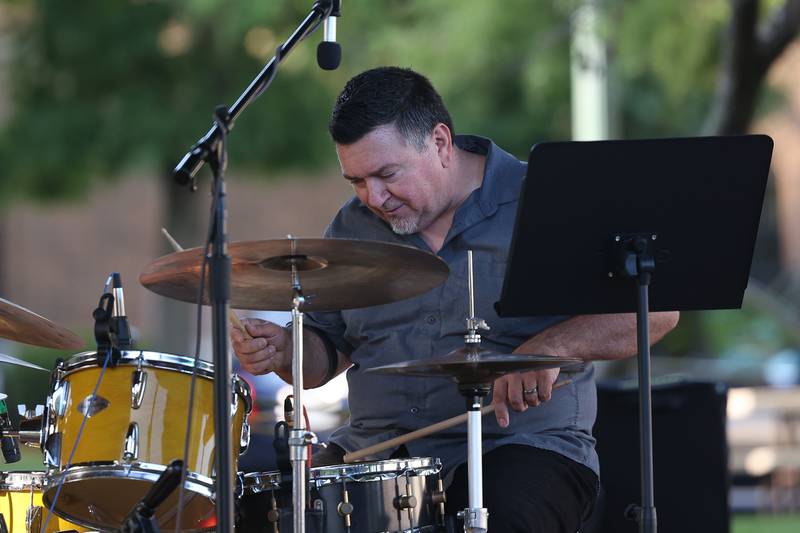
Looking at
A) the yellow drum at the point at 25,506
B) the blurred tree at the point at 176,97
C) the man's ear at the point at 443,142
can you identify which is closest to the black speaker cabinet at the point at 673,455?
the man's ear at the point at 443,142

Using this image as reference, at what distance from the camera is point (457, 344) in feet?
12.6

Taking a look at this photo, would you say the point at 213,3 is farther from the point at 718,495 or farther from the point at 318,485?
the point at 318,485

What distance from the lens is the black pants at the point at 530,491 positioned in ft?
11.3

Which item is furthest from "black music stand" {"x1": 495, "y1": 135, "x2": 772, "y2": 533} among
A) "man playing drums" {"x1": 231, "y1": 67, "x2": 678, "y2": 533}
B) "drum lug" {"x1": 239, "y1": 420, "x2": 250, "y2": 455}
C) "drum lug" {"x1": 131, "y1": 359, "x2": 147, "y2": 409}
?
"drum lug" {"x1": 131, "y1": 359, "x2": 147, "y2": 409}

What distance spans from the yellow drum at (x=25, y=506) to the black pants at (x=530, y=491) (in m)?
1.16

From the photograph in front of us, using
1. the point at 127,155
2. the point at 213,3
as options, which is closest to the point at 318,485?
the point at 213,3

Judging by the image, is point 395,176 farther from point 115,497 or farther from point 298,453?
point 115,497

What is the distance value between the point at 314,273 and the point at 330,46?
0.59 meters

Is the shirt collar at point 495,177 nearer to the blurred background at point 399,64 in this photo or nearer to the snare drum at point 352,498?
the snare drum at point 352,498

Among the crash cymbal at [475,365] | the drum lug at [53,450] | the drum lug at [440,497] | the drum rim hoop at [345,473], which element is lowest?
the drum lug at [440,497]

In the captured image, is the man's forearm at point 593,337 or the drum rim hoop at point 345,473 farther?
the man's forearm at point 593,337

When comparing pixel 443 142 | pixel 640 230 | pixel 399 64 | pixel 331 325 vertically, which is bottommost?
pixel 331 325

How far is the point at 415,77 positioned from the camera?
12.8 ft

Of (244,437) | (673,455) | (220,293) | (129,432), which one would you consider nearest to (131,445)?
(129,432)
